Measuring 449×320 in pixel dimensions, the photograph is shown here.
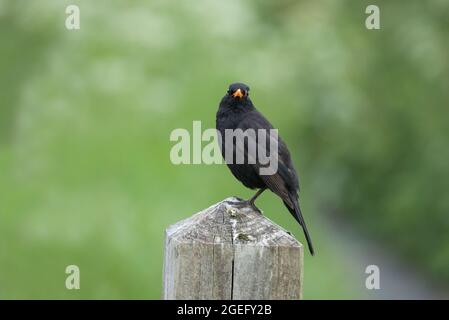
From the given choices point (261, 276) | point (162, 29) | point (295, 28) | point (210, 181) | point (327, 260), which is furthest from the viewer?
point (295, 28)

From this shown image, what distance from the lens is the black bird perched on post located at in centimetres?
400

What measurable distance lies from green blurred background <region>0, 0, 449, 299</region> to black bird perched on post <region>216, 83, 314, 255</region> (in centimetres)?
160

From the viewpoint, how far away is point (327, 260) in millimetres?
7648

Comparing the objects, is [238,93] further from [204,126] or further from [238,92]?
[204,126]

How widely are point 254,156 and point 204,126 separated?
3.13 metres

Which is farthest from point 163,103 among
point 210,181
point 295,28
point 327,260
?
point 295,28

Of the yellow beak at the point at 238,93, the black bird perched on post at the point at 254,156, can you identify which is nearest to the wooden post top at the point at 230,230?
the black bird perched on post at the point at 254,156

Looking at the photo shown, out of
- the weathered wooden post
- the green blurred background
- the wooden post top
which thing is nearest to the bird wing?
the wooden post top

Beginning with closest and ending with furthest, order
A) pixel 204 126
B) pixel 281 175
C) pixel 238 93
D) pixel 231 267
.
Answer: pixel 231 267, pixel 281 175, pixel 238 93, pixel 204 126

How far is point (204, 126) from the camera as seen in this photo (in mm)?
7141

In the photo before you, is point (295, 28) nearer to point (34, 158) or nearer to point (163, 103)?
point (163, 103)

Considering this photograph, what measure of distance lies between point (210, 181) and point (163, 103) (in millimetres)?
855

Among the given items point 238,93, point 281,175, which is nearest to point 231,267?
point 281,175

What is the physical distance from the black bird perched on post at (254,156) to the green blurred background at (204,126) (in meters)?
1.60
